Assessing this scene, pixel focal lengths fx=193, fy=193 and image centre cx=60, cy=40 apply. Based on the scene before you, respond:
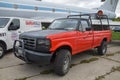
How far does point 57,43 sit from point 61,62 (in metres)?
0.62

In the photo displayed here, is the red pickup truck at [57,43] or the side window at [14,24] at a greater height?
the side window at [14,24]

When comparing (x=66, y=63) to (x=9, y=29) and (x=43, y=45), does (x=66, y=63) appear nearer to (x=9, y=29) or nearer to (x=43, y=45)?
(x=43, y=45)

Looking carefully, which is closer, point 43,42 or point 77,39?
point 43,42

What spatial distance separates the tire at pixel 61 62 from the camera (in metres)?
6.20

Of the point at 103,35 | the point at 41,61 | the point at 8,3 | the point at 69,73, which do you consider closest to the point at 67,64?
the point at 69,73

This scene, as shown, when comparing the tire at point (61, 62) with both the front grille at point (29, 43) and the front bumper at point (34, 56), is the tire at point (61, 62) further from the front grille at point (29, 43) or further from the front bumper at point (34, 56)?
the front grille at point (29, 43)

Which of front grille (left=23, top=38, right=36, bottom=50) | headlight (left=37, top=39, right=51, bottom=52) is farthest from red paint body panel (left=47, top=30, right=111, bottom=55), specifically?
front grille (left=23, top=38, right=36, bottom=50)

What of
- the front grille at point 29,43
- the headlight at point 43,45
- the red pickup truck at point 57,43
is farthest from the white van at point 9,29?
the headlight at point 43,45

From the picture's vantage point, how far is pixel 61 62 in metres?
6.20

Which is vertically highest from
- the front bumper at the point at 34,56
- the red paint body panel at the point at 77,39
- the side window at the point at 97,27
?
the side window at the point at 97,27

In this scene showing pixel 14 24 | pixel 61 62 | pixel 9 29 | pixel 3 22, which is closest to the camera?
pixel 61 62

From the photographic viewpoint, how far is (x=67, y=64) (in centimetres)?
662

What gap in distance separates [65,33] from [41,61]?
139 centimetres

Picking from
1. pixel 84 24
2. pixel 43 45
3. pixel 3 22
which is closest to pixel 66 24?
pixel 84 24
